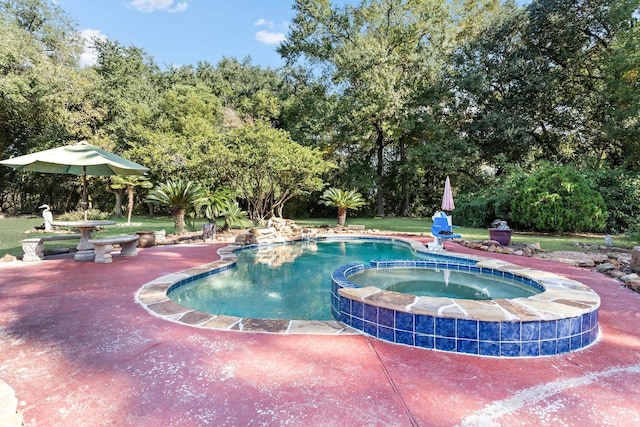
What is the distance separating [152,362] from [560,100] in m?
20.3

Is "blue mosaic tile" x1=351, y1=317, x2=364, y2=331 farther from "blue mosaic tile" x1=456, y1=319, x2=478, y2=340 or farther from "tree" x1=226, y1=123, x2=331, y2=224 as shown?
"tree" x1=226, y1=123, x2=331, y2=224

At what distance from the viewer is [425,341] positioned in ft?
9.68

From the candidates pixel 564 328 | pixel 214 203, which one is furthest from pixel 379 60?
pixel 564 328

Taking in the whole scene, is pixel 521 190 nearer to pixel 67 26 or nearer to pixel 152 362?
pixel 152 362

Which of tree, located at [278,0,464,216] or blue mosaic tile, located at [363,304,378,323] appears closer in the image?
blue mosaic tile, located at [363,304,378,323]

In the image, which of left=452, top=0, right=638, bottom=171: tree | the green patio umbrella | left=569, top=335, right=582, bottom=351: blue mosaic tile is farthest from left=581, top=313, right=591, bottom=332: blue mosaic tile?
left=452, top=0, right=638, bottom=171: tree

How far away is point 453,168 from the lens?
17.4 meters

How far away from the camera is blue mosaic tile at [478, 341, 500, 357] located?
9.25ft

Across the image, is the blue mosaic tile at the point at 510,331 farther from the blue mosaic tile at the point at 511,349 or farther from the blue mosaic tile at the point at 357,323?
the blue mosaic tile at the point at 357,323

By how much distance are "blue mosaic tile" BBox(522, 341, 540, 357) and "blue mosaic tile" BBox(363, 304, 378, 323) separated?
1.24 metres

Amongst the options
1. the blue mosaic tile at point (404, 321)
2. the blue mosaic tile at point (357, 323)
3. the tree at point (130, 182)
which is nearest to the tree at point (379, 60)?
the tree at point (130, 182)

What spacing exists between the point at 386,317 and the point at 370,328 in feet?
0.74

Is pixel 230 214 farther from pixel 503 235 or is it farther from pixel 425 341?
pixel 425 341

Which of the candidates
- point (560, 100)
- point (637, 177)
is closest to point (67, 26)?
point (560, 100)
